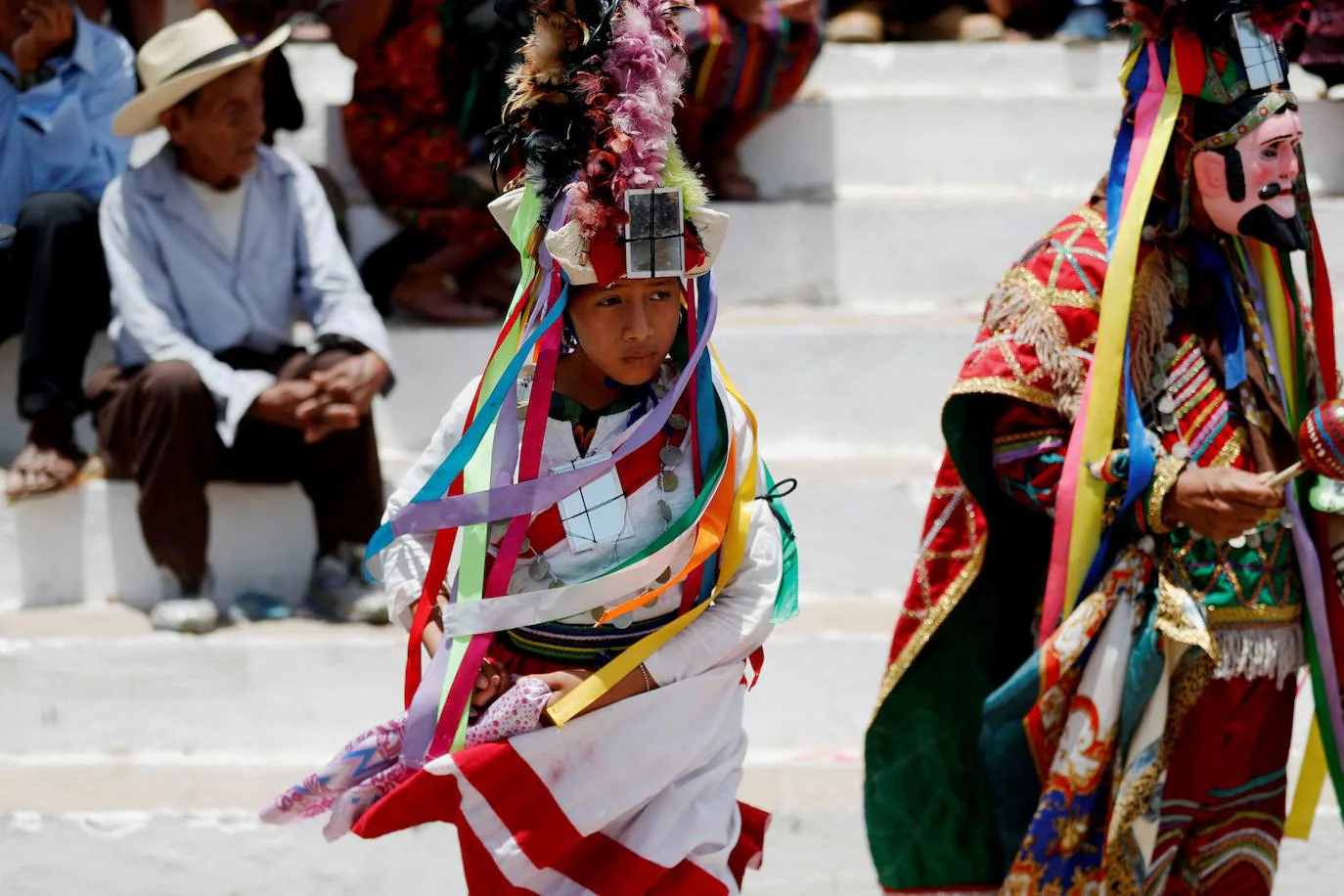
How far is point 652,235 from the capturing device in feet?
8.22

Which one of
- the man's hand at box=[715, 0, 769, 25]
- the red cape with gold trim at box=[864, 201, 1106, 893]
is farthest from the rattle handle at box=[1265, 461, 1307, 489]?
the man's hand at box=[715, 0, 769, 25]

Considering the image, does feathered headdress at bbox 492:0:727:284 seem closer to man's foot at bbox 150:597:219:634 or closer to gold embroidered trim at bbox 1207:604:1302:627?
gold embroidered trim at bbox 1207:604:1302:627

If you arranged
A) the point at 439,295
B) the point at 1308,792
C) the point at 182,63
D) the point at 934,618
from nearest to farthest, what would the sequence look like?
the point at 934,618
the point at 1308,792
the point at 182,63
the point at 439,295

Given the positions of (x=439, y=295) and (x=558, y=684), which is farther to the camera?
(x=439, y=295)

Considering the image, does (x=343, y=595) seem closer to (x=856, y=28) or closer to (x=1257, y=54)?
(x=1257, y=54)

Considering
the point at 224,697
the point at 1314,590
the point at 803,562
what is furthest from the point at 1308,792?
the point at 224,697

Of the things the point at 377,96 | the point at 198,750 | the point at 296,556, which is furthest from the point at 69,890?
the point at 377,96

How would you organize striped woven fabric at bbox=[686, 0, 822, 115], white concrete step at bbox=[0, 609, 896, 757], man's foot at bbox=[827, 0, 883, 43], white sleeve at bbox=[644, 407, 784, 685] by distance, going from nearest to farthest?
white sleeve at bbox=[644, 407, 784, 685] → white concrete step at bbox=[0, 609, 896, 757] → striped woven fabric at bbox=[686, 0, 822, 115] → man's foot at bbox=[827, 0, 883, 43]

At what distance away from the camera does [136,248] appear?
15.3ft

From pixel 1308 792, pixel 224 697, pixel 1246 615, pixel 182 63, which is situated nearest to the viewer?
pixel 1246 615

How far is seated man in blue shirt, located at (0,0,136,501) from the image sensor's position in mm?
4754

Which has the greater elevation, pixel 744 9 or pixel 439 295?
pixel 744 9

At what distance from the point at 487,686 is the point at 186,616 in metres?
2.06

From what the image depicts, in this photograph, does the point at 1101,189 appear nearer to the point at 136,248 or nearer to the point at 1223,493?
the point at 1223,493
